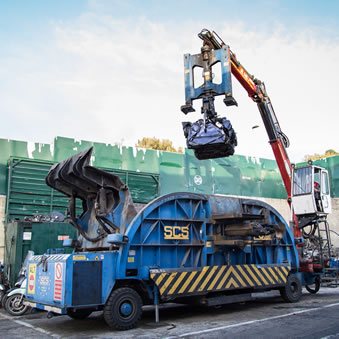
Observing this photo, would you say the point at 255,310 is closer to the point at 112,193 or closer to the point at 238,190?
the point at 112,193

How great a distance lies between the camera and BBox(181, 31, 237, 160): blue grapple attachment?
33.2 ft

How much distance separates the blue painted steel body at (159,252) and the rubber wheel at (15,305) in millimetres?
2022

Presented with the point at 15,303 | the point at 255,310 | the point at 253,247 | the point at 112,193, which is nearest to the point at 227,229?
the point at 253,247

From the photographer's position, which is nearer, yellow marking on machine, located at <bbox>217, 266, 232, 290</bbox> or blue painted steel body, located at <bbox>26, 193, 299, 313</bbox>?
blue painted steel body, located at <bbox>26, 193, 299, 313</bbox>

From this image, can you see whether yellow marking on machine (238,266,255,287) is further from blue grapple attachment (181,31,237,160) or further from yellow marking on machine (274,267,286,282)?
blue grapple attachment (181,31,237,160)

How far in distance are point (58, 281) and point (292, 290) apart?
6.89 metres

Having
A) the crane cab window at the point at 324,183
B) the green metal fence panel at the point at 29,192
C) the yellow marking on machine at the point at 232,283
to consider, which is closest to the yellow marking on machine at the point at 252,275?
the yellow marking on machine at the point at 232,283

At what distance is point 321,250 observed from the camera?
44.1 feet

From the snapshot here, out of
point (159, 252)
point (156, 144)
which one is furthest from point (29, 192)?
point (156, 144)

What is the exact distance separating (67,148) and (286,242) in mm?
9777

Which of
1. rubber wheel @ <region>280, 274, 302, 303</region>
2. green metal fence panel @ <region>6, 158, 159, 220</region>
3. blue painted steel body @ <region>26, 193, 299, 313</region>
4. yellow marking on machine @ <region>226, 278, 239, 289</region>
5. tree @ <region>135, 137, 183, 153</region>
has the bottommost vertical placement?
rubber wheel @ <region>280, 274, 302, 303</region>

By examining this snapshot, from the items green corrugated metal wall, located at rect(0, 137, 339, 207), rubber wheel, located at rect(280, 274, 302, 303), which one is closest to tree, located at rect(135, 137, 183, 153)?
green corrugated metal wall, located at rect(0, 137, 339, 207)

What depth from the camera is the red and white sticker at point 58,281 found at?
25.9 ft

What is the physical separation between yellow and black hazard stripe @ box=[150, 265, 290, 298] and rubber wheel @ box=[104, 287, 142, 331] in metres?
0.59
